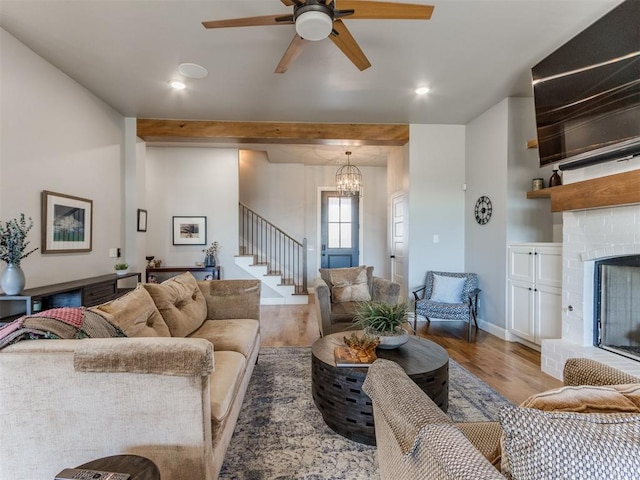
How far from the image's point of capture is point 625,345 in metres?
2.51

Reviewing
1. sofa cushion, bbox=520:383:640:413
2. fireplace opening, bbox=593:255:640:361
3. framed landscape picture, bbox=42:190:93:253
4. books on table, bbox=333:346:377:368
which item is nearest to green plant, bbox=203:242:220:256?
framed landscape picture, bbox=42:190:93:253

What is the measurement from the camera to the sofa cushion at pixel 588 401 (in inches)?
27.8

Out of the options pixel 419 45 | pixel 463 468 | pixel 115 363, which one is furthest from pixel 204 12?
pixel 463 468

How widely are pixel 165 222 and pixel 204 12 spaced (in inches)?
172

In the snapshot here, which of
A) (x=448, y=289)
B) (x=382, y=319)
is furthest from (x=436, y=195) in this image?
(x=382, y=319)

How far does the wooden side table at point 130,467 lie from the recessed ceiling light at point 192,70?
3.19 meters

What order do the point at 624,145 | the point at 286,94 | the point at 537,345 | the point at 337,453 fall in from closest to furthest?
the point at 337,453
the point at 624,145
the point at 537,345
the point at 286,94

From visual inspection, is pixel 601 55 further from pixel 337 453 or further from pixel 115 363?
pixel 115 363

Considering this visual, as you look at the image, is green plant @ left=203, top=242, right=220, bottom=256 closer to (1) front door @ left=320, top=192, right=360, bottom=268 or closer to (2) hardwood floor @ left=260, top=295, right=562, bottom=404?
(2) hardwood floor @ left=260, top=295, right=562, bottom=404

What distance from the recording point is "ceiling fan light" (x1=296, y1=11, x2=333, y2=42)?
1.83 meters

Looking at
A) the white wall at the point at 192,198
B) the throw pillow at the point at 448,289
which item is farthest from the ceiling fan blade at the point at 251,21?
the white wall at the point at 192,198

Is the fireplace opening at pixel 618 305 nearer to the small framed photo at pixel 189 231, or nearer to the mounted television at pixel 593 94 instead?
the mounted television at pixel 593 94

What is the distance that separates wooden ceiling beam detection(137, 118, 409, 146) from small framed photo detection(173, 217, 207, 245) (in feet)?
5.60

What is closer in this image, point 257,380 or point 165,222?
point 257,380
